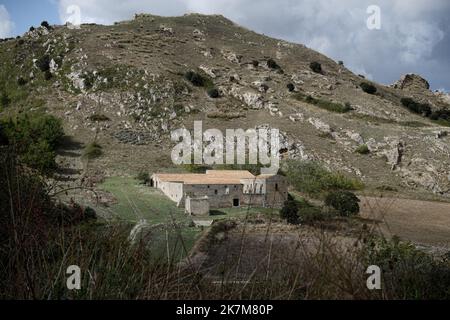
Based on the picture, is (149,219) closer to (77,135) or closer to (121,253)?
(121,253)

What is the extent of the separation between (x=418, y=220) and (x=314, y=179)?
37.7ft

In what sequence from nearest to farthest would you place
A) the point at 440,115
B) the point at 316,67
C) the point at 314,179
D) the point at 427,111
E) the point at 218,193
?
the point at 218,193 → the point at 314,179 → the point at 427,111 → the point at 440,115 → the point at 316,67

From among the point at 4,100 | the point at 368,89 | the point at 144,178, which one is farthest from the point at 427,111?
the point at 4,100

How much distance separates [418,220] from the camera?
39344 mm

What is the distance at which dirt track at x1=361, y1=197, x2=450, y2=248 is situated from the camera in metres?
33.4

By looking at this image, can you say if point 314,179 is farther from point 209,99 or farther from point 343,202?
point 209,99

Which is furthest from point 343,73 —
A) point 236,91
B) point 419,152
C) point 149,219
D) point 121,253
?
point 121,253

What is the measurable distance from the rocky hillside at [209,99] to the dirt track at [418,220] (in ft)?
17.0

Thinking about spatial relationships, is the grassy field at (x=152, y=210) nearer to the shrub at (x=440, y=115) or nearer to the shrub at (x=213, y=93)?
the shrub at (x=213, y=93)

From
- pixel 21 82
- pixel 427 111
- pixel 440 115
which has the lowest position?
pixel 440 115

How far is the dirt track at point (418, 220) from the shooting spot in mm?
33406

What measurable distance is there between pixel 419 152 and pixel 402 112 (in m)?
16.3

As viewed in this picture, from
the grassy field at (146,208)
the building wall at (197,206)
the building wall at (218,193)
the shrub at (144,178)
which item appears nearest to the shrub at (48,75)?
the grassy field at (146,208)

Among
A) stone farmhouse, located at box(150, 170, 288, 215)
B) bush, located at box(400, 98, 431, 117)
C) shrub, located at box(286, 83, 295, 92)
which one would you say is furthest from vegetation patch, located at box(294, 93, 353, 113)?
stone farmhouse, located at box(150, 170, 288, 215)
